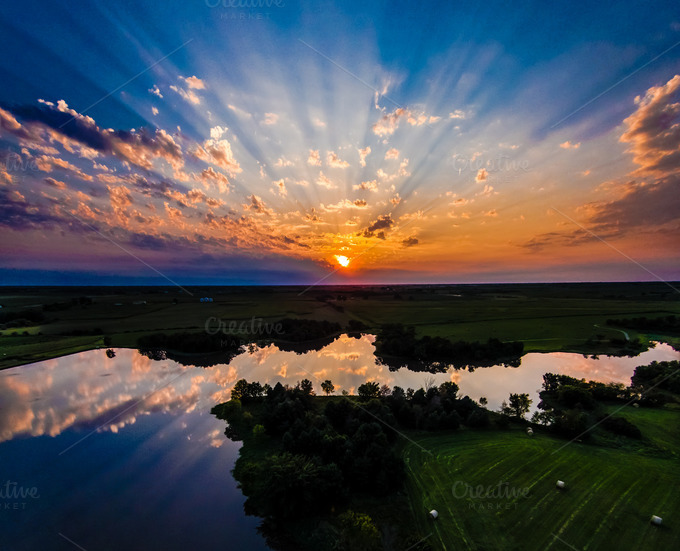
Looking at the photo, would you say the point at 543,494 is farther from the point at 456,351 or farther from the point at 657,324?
the point at 657,324

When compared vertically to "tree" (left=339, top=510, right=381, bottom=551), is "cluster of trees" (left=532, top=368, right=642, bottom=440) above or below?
above

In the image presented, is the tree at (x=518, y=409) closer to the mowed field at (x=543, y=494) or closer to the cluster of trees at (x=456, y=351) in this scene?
the mowed field at (x=543, y=494)

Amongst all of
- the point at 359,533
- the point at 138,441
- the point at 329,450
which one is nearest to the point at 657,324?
the point at 329,450

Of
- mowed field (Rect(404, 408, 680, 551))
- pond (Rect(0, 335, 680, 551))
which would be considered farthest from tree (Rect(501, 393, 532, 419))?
pond (Rect(0, 335, 680, 551))

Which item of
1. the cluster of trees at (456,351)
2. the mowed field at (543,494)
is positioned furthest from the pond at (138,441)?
the mowed field at (543,494)

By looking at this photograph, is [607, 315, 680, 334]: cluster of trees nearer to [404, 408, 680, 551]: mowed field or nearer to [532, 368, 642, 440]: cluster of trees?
[532, 368, 642, 440]: cluster of trees

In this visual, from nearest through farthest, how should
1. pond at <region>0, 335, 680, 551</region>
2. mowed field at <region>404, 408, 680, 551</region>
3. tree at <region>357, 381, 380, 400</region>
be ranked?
1. mowed field at <region>404, 408, 680, 551</region>
2. pond at <region>0, 335, 680, 551</region>
3. tree at <region>357, 381, 380, 400</region>
